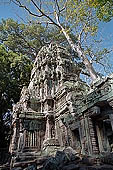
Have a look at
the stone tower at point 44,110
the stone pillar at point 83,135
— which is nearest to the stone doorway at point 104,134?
the stone pillar at point 83,135

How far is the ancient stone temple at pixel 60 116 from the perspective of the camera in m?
8.48

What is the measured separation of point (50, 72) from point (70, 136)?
30.7 feet

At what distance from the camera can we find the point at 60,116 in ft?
42.8

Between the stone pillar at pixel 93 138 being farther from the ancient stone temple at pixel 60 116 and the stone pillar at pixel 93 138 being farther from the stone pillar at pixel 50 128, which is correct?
the stone pillar at pixel 50 128

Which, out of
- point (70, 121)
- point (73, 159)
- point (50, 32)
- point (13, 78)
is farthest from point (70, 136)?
point (50, 32)

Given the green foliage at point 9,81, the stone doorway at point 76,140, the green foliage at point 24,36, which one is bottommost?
the stone doorway at point 76,140

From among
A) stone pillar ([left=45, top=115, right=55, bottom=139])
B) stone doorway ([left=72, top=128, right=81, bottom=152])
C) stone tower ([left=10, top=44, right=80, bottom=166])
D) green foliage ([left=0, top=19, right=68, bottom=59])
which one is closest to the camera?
stone doorway ([left=72, top=128, right=81, bottom=152])

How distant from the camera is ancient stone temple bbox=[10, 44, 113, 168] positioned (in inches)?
334

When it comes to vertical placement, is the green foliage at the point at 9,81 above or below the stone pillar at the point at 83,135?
above

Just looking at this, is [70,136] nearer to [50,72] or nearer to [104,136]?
[104,136]

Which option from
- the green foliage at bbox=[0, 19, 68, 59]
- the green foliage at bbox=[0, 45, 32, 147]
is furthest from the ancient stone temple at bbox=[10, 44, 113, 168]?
the green foliage at bbox=[0, 19, 68, 59]

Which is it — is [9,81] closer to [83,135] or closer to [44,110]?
[44,110]

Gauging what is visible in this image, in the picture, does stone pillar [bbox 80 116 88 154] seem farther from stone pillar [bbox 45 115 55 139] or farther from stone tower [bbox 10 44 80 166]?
stone pillar [bbox 45 115 55 139]

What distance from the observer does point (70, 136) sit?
402 inches
